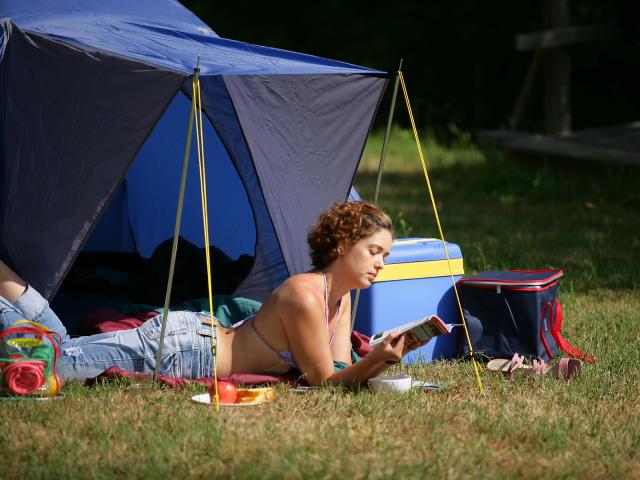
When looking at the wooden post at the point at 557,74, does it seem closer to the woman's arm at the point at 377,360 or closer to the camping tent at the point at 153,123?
the camping tent at the point at 153,123

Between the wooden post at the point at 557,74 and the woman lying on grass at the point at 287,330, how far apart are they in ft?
20.4

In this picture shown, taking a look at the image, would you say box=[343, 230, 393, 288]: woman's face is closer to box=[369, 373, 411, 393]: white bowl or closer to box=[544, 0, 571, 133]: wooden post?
box=[369, 373, 411, 393]: white bowl

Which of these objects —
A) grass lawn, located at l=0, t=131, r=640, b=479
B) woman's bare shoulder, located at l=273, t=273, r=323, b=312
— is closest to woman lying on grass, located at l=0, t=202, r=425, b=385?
woman's bare shoulder, located at l=273, t=273, r=323, b=312

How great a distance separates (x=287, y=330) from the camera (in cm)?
358

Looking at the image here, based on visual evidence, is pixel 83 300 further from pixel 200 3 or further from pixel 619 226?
pixel 200 3

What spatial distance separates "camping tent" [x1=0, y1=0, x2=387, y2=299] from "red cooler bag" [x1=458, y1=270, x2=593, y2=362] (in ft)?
2.49

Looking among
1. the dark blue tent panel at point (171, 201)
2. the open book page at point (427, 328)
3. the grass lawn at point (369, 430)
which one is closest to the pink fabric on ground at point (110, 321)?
the grass lawn at point (369, 430)

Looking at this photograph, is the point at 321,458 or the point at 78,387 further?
the point at 78,387

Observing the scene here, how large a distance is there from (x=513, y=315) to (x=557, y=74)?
18.9 feet

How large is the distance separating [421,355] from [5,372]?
1.68m

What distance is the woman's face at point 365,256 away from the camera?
142 inches

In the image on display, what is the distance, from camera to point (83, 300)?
5129 millimetres

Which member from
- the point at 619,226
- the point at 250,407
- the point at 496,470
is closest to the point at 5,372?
the point at 250,407

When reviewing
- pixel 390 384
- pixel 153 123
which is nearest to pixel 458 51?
pixel 153 123
